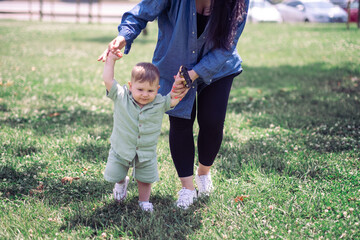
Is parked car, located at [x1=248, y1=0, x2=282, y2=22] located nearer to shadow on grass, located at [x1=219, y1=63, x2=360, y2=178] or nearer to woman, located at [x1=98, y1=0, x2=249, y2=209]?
shadow on grass, located at [x1=219, y1=63, x2=360, y2=178]

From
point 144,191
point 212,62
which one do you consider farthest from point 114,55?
point 144,191

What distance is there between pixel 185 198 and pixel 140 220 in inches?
16.4

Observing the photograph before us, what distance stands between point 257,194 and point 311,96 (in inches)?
144

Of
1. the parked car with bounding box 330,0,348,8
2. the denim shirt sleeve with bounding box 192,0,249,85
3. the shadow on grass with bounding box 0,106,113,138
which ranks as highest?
the parked car with bounding box 330,0,348,8

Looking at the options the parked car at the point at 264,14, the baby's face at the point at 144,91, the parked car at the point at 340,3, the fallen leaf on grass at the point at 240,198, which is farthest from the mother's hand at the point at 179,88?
the parked car at the point at 340,3

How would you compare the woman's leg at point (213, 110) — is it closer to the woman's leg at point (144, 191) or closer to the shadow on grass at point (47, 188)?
the woman's leg at point (144, 191)

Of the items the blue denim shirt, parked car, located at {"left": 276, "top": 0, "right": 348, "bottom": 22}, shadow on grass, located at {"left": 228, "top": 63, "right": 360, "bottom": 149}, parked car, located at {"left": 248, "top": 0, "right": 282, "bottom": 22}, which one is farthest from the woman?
parked car, located at {"left": 248, "top": 0, "right": 282, "bottom": 22}

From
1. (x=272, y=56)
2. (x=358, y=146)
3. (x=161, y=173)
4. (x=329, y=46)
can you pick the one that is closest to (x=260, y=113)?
(x=358, y=146)

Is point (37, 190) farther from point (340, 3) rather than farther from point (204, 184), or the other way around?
point (340, 3)

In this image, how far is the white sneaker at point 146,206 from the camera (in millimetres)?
2846

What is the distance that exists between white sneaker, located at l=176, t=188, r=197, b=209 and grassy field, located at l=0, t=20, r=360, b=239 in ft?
0.19

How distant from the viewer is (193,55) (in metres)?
2.77

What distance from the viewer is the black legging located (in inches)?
113

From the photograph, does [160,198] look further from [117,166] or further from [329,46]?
[329,46]
